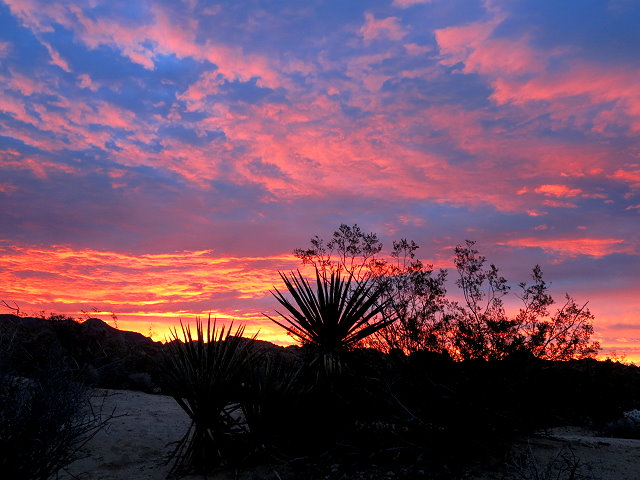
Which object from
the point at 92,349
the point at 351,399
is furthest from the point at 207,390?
the point at 92,349

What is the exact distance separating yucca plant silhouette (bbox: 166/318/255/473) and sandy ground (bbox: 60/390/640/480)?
370 millimetres

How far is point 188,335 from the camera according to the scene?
29.2 feet

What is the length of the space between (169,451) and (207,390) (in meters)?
2.61

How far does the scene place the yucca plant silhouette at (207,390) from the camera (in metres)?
8.22

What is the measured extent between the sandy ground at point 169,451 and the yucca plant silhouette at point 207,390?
1.22 feet

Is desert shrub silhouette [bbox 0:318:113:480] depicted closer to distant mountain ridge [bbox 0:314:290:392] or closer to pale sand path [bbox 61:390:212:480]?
pale sand path [bbox 61:390:212:480]

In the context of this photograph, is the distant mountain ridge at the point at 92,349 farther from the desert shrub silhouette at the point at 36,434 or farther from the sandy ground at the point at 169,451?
the desert shrub silhouette at the point at 36,434

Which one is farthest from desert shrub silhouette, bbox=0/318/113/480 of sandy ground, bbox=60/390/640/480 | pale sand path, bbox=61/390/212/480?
pale sand path, bbox=61/390/212/480

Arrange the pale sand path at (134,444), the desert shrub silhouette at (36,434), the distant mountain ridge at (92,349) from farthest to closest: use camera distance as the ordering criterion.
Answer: the distant mountain ridge at (92,349)
the pale sand path at (134,444)
the desert shrub silhouette at (36,434)

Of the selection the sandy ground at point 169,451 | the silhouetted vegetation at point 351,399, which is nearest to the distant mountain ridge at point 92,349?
the sandy ground at point 169,451

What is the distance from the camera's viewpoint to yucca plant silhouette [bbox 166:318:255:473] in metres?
8.22

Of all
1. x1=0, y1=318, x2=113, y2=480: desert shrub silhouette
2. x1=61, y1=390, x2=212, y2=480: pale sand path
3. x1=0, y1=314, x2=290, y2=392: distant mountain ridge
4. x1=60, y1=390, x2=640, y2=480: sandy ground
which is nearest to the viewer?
x1=0, y1=318, x2=113, y2=480: desert shrub silhouette

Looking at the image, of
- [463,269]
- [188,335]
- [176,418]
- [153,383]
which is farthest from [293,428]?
[153,383]

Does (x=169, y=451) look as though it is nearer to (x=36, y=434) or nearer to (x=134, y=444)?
(x=134, y=444)
